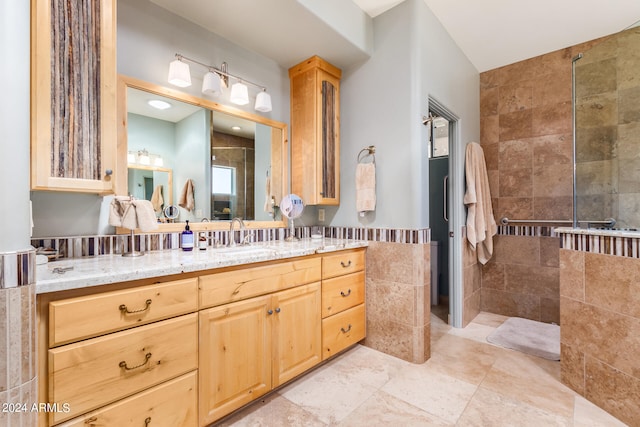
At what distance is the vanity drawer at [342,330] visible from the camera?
77.8 inches

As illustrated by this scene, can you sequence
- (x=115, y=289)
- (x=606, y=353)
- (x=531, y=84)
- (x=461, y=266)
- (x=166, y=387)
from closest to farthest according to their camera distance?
(x=115, y=289)
(x=166, y=387)
(x=606, y=353)
(x=461, y=266)
(x=531, y=84)

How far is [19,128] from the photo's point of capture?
92cm

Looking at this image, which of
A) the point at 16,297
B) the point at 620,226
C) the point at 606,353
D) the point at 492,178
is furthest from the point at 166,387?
the point at 492,178

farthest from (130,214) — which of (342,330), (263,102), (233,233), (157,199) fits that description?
(342,330)

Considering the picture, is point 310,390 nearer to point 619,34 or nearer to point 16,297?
point 16,297

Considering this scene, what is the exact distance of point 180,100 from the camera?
1.88 metres

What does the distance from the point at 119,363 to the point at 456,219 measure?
2.74 metres

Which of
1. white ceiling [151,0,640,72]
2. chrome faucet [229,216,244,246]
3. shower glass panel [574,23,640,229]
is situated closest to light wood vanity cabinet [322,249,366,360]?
chrome faucet [229,216,244,246]

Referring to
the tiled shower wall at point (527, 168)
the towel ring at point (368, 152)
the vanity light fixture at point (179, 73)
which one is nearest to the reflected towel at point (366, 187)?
the towel ring at point (368, 152)

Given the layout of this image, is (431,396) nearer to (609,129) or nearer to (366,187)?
(366,187)

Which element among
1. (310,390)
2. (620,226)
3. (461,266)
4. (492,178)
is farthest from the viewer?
(492,178)

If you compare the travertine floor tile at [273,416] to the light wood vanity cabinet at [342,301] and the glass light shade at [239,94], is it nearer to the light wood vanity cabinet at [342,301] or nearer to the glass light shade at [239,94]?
the light wood vanity cabinet at [342,301]

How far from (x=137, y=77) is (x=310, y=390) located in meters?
2.14

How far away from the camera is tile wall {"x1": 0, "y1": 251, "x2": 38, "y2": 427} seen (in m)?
0.86
